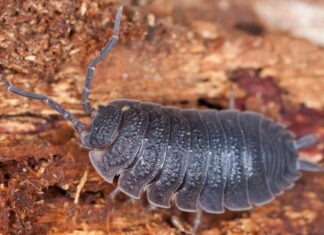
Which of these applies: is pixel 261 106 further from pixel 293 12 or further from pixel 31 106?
pixel 31 106

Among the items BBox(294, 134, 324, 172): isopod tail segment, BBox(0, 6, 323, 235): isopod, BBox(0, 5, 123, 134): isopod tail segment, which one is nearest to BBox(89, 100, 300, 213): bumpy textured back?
BBox(0, 6, 323, 235): isopod

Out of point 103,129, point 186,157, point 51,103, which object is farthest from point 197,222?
point 51,103

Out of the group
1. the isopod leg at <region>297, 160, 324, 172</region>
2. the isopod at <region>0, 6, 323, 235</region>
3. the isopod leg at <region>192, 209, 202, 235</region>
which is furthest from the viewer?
the isopod leg at <region>297, 160, 324, 172</region>

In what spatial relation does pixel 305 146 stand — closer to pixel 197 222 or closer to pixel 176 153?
pixel 197 222

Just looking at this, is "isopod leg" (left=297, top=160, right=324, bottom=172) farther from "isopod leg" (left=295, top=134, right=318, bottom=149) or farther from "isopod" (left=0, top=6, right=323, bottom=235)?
"isopod" (left=0, top=6, right=323, bottom=235)

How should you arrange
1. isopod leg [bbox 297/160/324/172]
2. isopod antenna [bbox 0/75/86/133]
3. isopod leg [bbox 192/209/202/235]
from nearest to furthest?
1. isopod antenna [bbox 0/75/86/133]
2. isopod leg [bbox 192/209/202/235]
3. isopod leg [bbox 297/160/324/172]

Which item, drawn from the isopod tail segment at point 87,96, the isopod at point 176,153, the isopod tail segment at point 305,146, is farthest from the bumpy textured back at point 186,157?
the isopod tail segment at point 305,146
